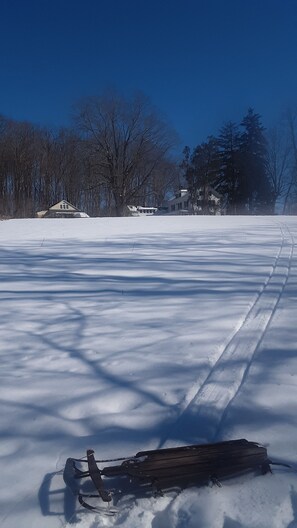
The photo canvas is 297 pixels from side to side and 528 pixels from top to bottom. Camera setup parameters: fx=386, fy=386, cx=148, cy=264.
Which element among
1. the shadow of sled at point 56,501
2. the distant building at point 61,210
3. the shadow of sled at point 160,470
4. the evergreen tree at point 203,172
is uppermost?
the evergreen tree at point 203,172

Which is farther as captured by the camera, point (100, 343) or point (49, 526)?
point (100, 343)

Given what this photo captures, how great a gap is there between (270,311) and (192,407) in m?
2.32

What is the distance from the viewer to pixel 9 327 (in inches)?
167

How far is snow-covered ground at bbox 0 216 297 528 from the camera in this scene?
183cm

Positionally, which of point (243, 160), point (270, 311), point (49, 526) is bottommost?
point (49, 526)

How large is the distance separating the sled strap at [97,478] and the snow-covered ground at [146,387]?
7cm

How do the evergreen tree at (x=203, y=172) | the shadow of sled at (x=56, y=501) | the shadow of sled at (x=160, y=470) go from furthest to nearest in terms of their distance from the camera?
the evergreen tree at (x=203, y=172)
the shadow of sled at (x=160, y=470)
the shadow of sled at (x=56, y=501)

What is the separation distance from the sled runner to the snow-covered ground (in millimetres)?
60

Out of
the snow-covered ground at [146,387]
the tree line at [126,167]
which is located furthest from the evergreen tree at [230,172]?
the snow-covered ground at [146,387]

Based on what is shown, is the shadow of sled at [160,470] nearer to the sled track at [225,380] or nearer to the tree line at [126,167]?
the sled track at [225,380]

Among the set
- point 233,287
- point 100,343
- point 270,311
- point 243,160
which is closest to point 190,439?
point 100,343

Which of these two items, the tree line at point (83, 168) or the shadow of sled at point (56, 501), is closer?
the shadow of sled at point (56, 501)

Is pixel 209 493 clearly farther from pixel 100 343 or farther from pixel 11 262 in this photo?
pixel 11 262

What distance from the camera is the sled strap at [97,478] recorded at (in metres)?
A: 1.84
